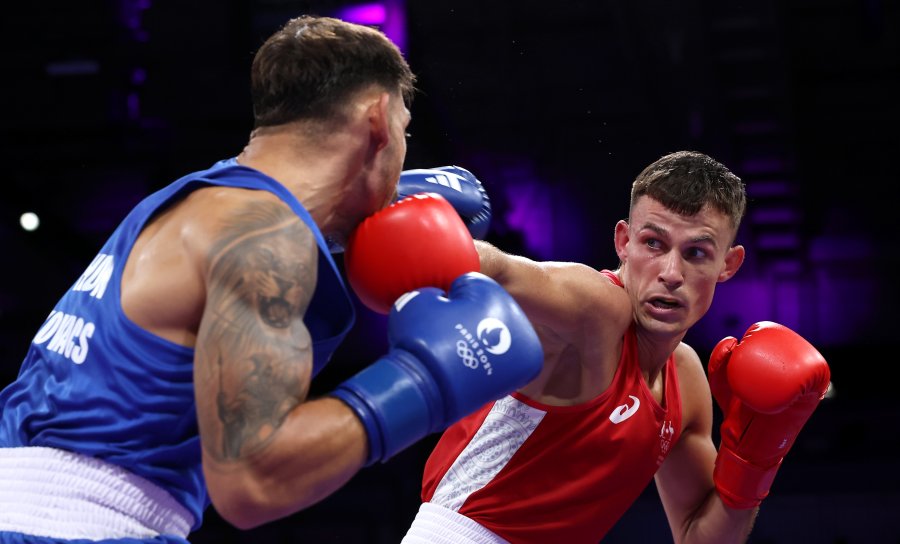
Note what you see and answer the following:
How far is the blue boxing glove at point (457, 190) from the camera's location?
8.21 ft

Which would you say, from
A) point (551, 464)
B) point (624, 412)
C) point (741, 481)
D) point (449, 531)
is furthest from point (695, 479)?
point (449, 531)

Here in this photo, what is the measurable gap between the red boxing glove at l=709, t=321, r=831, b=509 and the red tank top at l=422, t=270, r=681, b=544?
0.35 meters

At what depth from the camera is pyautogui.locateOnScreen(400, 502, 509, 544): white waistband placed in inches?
103

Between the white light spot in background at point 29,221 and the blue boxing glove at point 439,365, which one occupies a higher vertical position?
the blue boxing glove at point 439,365

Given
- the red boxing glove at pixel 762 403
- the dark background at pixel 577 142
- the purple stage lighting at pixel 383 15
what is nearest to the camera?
the red boxing glove at pixel 762 403

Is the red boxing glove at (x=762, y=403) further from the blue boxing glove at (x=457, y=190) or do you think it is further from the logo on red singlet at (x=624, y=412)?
the blue boxing glove at (x=457, y=190)

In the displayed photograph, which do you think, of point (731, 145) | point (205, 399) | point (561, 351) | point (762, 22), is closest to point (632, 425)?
point (561, 351)

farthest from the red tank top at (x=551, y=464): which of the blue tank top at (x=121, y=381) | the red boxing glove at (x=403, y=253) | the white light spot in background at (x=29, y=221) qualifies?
the white light spot in background at (x=29, y=221)

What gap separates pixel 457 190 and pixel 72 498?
128cm

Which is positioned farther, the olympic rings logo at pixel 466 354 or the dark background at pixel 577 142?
the dark background at pixel 577 142

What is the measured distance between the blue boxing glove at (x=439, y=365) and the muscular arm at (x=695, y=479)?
4.75ft

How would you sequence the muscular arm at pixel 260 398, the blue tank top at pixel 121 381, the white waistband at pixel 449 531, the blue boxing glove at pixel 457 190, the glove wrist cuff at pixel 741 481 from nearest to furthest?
the muscular arm at pixel 260 398 < the blue tank top at pixel 121 381 < the blue boxing glove at pixel 457 190 < the white waistband at pixel 449 531 < the glove wrist cuff at pixel 741 481

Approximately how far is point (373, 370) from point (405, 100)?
0.63 metres

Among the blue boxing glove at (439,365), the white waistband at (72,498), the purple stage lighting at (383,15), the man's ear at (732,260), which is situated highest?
the blue boxing glove at (439,365)
